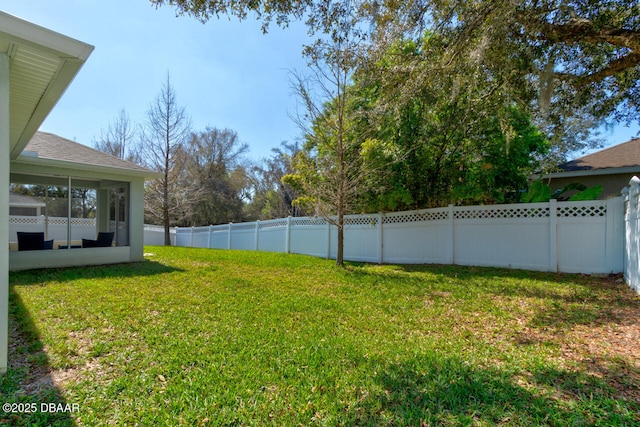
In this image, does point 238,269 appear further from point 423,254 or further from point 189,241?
point 189,241

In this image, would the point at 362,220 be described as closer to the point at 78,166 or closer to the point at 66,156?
the point at 78,166

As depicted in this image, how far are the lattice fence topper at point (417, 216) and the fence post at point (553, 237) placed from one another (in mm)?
2370

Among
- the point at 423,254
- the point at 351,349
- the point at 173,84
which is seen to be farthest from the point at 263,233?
the point at 351,349

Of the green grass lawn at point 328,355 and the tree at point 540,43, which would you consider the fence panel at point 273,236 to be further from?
the tree at point 540,43

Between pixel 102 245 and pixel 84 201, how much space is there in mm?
2460

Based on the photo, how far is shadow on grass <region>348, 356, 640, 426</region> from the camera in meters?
2.17

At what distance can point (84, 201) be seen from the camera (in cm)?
1056

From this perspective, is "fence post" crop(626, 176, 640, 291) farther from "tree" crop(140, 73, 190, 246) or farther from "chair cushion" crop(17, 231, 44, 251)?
"tree" crop(140, 73, 190, 246)

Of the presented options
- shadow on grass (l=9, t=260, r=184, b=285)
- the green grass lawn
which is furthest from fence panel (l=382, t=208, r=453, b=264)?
shadow on grass (l=9, t=260, r=184, b=285)

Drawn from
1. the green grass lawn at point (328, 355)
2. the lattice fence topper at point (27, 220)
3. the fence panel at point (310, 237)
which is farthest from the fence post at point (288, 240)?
the lattice fence topper at point (27, 220)

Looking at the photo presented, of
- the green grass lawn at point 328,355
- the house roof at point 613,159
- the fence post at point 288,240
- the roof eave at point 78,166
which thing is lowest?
the green grass lawn at point 328,355

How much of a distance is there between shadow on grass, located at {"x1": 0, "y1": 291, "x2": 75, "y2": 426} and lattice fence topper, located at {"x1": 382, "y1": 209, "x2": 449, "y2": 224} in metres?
8.39

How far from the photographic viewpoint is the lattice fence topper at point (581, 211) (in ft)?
21.4

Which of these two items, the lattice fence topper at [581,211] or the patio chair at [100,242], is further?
the patio chair at [100,242]
